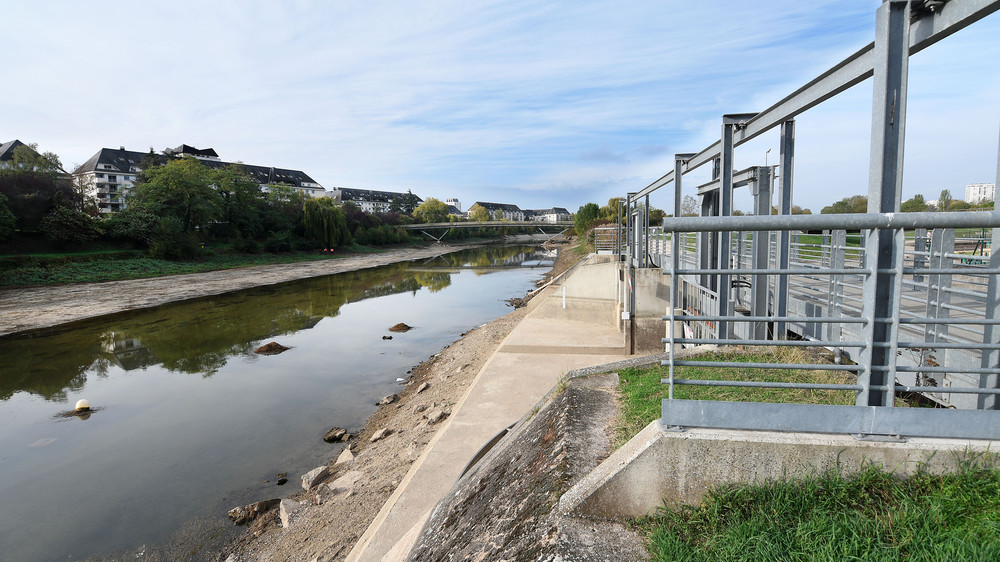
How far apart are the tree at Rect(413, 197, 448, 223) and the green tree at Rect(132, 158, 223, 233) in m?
58.9

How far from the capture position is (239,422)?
10852mm

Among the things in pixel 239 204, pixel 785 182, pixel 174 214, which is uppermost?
pixel 239 204

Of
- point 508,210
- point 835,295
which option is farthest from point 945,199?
point 508,210

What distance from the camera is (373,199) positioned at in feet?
446

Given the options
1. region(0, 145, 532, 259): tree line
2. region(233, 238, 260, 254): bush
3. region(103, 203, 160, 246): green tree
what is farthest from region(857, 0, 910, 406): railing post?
region(233, 238, 260, 254): bush

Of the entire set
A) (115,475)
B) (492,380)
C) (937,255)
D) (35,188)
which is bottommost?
(115,475)

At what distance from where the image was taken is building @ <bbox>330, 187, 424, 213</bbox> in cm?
12522

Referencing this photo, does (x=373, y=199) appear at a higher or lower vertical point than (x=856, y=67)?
higher

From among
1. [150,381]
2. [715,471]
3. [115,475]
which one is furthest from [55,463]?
[715,471]

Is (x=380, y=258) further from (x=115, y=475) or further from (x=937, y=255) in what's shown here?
(x=937, y=255)

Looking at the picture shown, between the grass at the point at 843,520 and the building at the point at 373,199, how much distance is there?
125 metres

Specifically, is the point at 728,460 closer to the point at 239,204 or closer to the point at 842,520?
the point at 842,520

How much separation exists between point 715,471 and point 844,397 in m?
1.98

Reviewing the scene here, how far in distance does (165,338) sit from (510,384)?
16754mm
